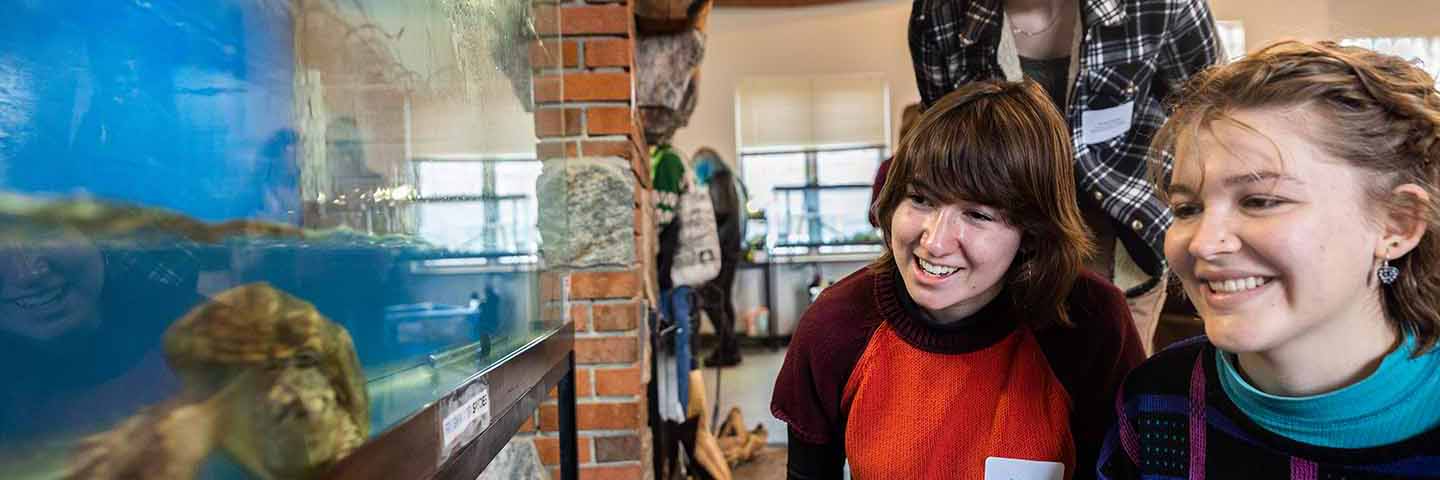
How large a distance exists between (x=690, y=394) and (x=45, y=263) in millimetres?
2731

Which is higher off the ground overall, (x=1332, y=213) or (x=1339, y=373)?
(x=1332, y=213)

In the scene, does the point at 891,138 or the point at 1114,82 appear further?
the point at 891,138

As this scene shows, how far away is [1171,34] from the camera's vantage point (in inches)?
52.9

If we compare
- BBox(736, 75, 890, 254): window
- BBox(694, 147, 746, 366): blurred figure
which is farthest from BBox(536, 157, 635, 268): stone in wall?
BBox(736, 75, 890, 254): window

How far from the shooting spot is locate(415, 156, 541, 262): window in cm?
79

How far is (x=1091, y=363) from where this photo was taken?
3.56ft

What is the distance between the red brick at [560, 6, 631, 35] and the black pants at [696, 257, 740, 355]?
3.10 meters

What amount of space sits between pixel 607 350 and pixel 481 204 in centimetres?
105

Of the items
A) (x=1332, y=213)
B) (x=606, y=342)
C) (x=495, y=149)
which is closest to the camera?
(x=1332, y=213)

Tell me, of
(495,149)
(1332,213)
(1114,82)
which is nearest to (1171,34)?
(1114,82)

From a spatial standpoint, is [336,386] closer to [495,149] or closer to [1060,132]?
[495,149]

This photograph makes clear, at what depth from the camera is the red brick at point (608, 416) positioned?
202 cm

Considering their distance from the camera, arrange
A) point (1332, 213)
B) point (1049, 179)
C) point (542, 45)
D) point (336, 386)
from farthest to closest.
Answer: point (542, 45) → point (1049, 179) → point (1332, 213) → point (336, 386)

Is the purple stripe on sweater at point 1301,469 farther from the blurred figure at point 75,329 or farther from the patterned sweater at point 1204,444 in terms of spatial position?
the blurred figure at point 75,329
